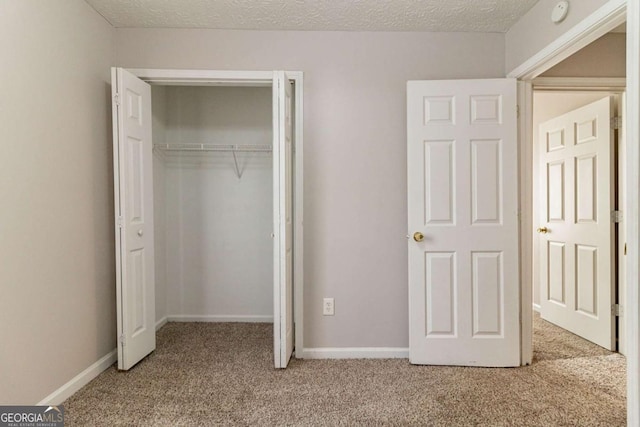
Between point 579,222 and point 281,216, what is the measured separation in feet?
8.80

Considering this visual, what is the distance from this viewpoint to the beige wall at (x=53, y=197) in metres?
1.88

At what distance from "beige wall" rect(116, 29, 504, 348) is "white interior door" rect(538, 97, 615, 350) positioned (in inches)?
44.9

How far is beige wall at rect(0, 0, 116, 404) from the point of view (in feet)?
6.18

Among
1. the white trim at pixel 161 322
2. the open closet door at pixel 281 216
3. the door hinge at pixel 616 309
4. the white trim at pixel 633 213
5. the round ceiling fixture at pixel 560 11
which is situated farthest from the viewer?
the white trim at pixel 161 322

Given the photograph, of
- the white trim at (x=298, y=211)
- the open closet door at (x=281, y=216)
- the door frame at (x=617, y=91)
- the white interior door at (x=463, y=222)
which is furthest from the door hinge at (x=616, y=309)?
the open closet door at (x=281, y=216)

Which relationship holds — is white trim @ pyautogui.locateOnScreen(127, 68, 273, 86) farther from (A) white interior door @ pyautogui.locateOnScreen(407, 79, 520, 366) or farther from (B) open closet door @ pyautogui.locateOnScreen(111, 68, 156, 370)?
(A) white interior door @ pyautogui.locateOnScreen(407, 79, 520, 366)

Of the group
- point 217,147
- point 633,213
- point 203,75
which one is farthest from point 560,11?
point 217,147

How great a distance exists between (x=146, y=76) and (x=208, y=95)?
1089 mm

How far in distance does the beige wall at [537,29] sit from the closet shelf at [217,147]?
220 cm

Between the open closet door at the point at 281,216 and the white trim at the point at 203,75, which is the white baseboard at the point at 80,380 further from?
the white trim at the point at 203,75

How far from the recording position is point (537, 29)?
251cm

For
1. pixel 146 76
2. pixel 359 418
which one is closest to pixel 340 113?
pixel 146 76

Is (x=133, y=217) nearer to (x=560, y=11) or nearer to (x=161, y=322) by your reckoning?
(x=161, y=322)

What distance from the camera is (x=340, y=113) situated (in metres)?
2.90
